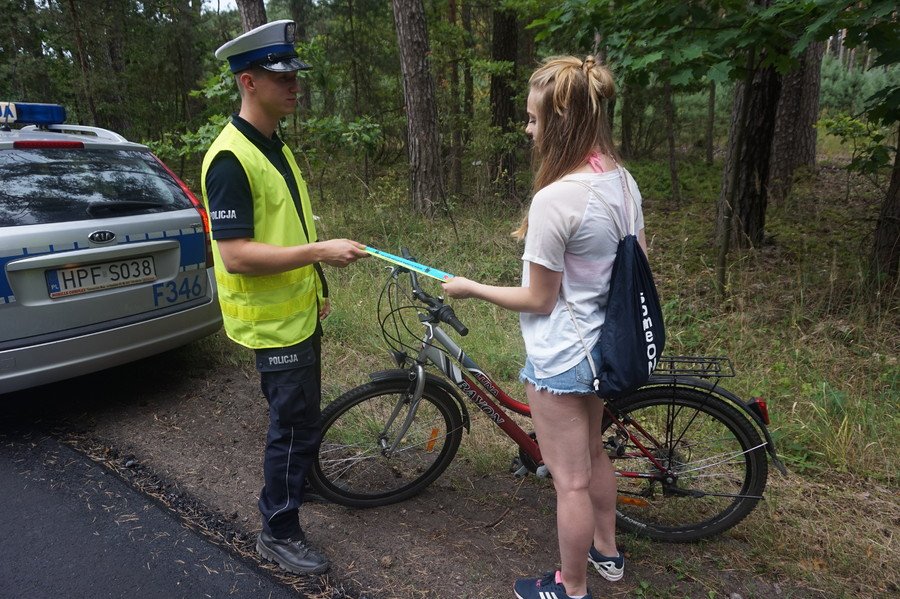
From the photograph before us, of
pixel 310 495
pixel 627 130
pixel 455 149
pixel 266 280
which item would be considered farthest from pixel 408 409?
pixel 627 130

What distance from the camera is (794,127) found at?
8.80 m

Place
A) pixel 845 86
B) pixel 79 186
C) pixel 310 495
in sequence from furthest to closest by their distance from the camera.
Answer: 1. pixel 845 86
2. pixel 79 186
3. pixel 310 495

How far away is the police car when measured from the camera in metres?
3.26

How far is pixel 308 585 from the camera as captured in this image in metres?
2.53

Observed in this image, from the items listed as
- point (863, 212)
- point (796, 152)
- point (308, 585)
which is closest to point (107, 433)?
point (308, 585)

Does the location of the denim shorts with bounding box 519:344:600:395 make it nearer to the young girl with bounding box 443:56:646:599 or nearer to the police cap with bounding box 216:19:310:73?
the young girl with bounding box 443:56:646:599

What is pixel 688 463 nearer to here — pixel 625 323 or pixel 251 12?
pixel 625 323

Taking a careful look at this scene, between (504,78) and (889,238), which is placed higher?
(504,78)

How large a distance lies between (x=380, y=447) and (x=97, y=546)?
1.35 metres

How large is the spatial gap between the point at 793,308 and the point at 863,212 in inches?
146

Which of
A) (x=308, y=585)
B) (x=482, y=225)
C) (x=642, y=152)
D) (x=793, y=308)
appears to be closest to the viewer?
(x=308, y=585)

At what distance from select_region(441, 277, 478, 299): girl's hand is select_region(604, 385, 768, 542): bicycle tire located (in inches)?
39.1

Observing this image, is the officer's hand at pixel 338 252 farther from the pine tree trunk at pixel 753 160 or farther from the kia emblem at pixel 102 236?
the pine tree trunk at pixel 753 160

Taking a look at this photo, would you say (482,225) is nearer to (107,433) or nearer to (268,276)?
(107,433)
